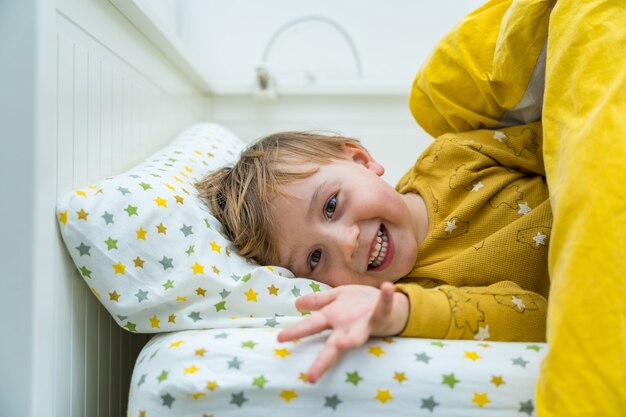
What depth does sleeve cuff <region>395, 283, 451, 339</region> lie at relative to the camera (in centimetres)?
65

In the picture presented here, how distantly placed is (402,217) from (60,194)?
0.47 meters

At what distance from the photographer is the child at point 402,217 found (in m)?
0.84

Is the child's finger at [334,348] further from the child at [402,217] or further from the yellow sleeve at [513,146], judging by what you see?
the yellow sleeve at [513,146]

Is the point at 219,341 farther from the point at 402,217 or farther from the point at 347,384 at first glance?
the point at 402,217

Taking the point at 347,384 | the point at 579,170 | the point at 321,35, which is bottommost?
the point at 347,384

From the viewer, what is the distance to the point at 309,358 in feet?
1.95

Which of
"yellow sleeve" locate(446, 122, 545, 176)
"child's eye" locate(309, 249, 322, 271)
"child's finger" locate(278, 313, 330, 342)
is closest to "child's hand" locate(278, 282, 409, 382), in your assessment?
"child's finger" locate(278, 313, 330, 342)

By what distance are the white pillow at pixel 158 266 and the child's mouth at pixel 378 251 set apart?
0.40 feet

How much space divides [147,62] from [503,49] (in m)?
0.67

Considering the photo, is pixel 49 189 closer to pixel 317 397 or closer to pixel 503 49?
pixel 317 397

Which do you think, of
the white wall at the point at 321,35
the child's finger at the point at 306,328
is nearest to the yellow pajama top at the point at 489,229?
the child's finger at the point at 306,328

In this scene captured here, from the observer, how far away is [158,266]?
722 mm

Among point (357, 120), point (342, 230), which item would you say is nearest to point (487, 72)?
point (342, 230)

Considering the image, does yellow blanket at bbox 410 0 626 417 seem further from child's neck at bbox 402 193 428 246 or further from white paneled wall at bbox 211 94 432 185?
white paneled wall at bbox 211 94 432 185
